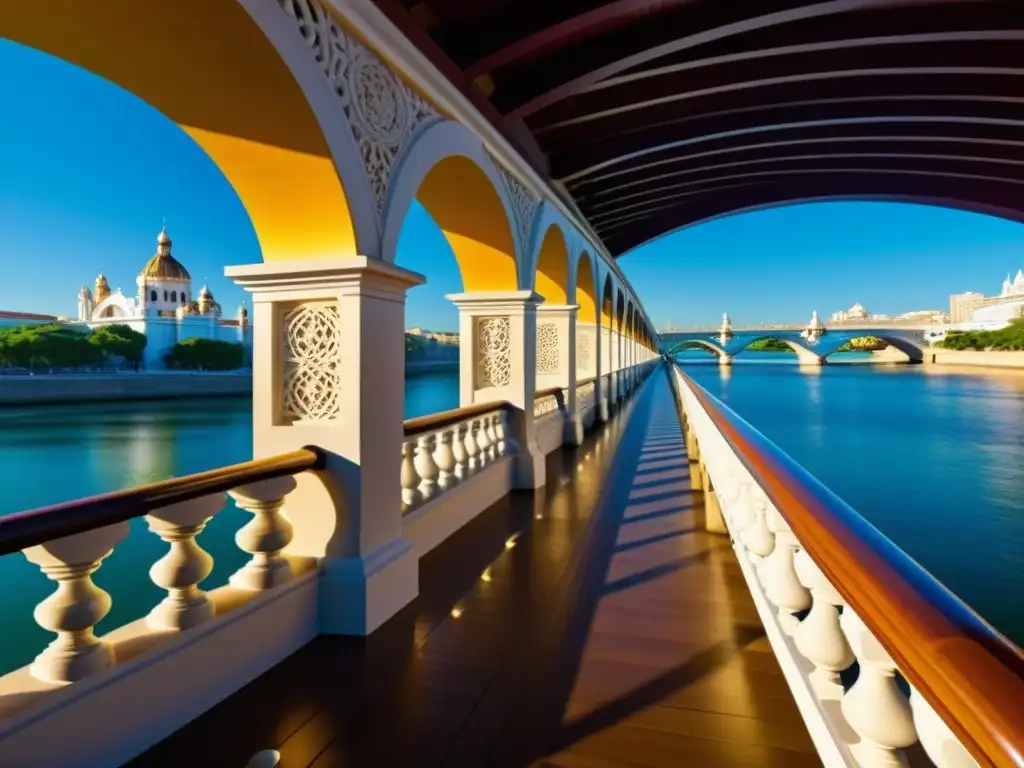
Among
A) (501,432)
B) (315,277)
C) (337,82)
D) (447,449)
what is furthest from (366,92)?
(501,432)

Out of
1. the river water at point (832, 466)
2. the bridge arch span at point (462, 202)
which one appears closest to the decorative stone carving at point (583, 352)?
the river water at point (832, 466)

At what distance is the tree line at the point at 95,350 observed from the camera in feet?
111

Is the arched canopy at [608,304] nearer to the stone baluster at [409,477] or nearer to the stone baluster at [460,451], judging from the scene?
the stone baluster at [460,451]

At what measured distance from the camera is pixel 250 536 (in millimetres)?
2318

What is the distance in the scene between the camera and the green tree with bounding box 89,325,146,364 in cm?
3831

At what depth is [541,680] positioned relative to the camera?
212 centimetres

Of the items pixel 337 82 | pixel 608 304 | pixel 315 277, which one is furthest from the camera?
pixel 608 304

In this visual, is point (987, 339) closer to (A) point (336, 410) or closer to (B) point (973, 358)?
(B) point (973, 358)

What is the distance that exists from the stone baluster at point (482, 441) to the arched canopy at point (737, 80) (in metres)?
2.29

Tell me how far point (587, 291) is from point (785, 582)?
28.1ft

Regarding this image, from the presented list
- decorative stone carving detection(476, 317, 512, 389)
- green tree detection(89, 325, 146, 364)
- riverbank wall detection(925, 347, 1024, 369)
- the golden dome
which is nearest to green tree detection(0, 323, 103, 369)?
green tree detection(89, 325, 146, 364)

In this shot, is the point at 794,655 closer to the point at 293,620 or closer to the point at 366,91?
the point at 293,620

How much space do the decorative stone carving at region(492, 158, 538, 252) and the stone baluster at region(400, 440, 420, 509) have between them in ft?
7.62

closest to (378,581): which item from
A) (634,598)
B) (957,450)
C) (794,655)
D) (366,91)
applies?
(634,598)
